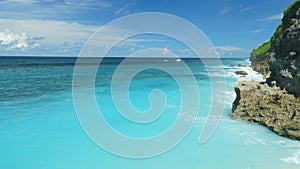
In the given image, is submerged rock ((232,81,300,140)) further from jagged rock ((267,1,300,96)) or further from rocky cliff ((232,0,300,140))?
jagged rock ((267,1,300,96))

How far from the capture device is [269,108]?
13.8 metres

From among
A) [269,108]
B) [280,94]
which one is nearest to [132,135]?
[269,108]

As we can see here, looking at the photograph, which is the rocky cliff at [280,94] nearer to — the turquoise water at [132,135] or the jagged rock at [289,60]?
the jagged rock at [289,60]

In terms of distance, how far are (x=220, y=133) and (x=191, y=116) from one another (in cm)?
356

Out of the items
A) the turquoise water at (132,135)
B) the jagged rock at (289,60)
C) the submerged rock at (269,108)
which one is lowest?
the turquoise water at (132,135)

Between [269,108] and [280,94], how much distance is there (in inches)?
41.9

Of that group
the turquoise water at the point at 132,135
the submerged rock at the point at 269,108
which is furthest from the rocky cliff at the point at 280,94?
the turquoise water at the point at 132,135

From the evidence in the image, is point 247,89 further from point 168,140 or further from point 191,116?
point 168,140

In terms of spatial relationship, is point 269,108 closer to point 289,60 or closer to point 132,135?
point 289,60

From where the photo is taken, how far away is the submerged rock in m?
12.0

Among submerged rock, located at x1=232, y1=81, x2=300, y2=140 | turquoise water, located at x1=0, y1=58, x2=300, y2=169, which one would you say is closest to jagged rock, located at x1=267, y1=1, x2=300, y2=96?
submerged rock, located at x1=232, y1=81, x2=300, y2=140

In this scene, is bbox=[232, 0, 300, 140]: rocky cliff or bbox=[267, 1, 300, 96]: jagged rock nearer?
bbox=[232, 0, 300, 140]: rocky cliff

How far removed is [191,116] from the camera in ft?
53.0

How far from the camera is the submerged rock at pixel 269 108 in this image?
39.5 ft
